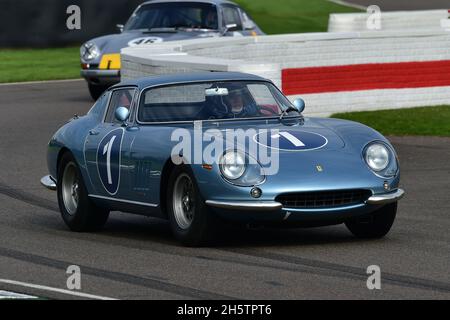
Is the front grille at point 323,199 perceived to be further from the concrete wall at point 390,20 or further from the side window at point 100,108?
the concrete wall at point 390,20

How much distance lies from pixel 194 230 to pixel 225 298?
6.12 ft

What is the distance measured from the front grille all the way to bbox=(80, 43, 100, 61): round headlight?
12182 millimetres

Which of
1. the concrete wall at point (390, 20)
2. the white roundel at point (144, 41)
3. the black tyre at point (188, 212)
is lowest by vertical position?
the concrete wall at point (390, 20)

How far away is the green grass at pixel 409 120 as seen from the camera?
56.1 feet

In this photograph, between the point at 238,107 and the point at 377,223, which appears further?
the point at 238,107

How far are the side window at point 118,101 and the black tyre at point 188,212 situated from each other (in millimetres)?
1295

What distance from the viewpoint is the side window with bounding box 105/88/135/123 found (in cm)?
1044

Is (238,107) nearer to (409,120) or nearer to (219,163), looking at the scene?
(219,163)

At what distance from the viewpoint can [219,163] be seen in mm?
8914

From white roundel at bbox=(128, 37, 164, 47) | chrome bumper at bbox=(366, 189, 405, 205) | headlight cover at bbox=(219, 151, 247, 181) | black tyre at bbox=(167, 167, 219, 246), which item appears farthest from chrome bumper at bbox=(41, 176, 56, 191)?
white roundel at bbox=(128, 37, 164, 47)

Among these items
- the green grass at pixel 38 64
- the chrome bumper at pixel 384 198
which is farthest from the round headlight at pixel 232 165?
the green grass at pixel 38 64

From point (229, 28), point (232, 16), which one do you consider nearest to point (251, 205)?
point (229, 28)

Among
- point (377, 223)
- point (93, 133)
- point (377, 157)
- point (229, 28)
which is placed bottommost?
point (229, 28)

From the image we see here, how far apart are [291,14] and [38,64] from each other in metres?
12.7
